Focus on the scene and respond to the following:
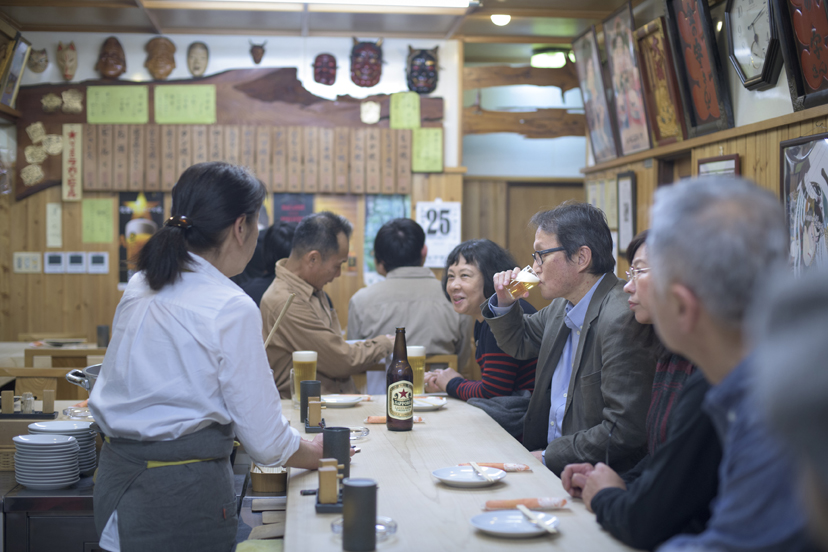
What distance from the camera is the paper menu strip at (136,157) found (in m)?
5.48

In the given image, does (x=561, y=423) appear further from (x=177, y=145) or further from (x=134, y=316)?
(x=177, y=145)

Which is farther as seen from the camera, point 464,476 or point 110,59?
point 110,59

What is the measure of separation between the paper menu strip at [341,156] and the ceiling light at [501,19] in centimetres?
138

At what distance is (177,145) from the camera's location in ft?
18.1

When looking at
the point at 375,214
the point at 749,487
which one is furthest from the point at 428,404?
the point at 375,214

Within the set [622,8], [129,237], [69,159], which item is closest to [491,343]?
[622,8]

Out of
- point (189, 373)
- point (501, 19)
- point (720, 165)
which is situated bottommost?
point (189, 373)

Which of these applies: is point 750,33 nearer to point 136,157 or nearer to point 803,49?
point 803,49

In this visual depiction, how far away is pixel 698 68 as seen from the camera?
→ 3.80 meters

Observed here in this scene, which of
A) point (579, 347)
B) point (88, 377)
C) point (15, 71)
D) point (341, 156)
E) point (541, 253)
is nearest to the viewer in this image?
point (88, 377)

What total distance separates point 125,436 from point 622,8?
156 inches

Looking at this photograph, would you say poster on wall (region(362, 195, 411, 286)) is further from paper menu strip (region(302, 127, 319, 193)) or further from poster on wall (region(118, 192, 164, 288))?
poster on wall (region(118, 192, 164, 288))

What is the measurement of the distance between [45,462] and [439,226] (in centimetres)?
394

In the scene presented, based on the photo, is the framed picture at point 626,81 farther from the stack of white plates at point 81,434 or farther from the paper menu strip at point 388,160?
the stack of white plates at point 81,434
